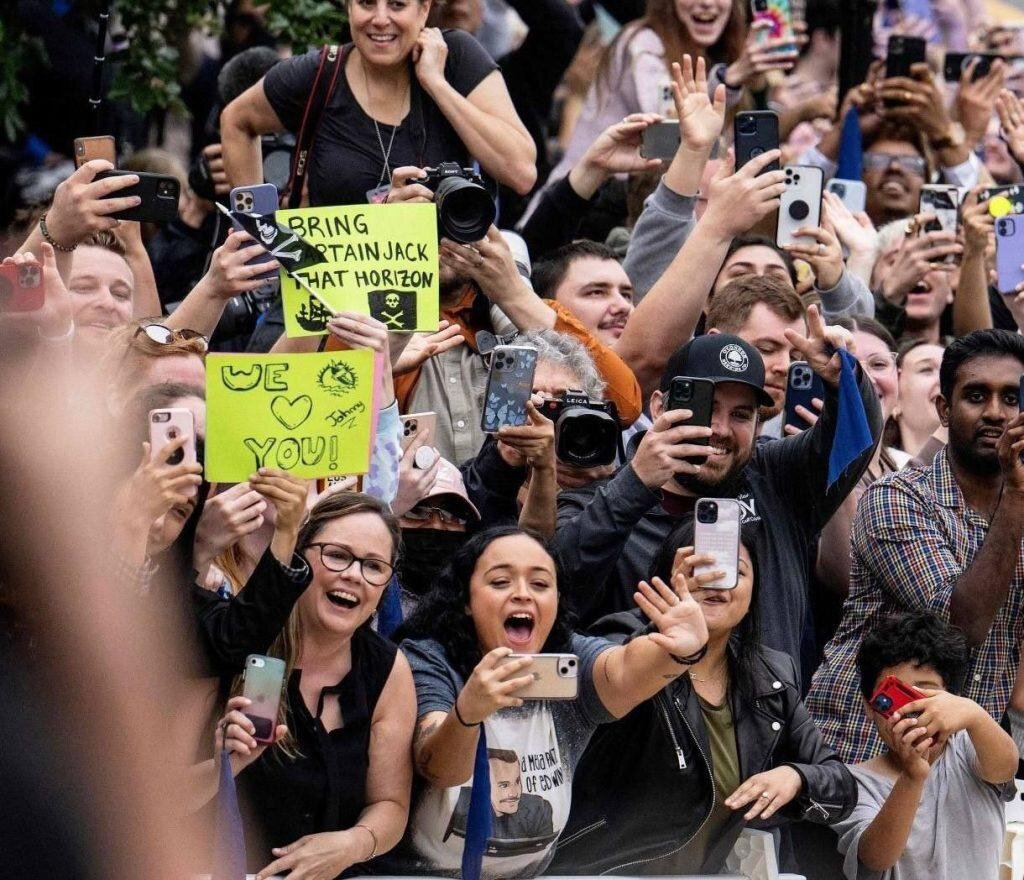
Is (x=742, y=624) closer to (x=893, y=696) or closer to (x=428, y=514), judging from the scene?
(x=893, y=696)

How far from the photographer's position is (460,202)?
514 centimetres

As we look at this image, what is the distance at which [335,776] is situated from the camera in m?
4.33

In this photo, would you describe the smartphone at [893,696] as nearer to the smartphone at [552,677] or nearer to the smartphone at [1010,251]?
the smartphone at [552,677]

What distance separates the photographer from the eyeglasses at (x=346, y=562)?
4.43 meters

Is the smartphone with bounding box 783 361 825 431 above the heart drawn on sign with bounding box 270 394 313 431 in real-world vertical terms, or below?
below

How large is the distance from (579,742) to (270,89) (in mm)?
2393

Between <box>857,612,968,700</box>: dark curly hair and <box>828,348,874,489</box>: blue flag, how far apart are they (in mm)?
432

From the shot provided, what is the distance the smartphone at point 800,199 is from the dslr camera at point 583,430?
4.31ft

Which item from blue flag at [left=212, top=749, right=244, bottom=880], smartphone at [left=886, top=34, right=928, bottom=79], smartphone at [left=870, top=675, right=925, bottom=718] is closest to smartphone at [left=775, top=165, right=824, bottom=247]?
smartphone at [left=870, top=675, right=925, bottom=718]

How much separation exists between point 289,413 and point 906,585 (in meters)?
1.90

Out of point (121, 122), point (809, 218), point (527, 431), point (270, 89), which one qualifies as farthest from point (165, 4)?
point (527, 431)

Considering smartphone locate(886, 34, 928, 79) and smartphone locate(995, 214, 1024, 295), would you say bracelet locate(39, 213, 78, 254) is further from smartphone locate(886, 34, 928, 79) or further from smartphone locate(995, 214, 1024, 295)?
smartphone locate(886, 34, 928, 79)

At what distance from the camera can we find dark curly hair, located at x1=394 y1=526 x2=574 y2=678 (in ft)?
15.2

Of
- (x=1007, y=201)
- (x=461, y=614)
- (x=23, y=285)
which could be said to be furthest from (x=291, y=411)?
(x=1007, y=201)
